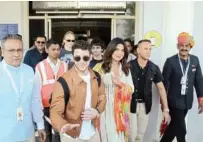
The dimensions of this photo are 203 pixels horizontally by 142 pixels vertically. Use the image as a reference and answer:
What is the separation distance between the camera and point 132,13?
24.1 ft

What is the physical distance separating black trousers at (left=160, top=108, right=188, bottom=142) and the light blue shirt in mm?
2563

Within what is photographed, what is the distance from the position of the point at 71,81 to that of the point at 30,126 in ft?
1.95

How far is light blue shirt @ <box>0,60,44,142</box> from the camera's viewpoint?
309 centimetres

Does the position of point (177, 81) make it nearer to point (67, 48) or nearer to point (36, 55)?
point (67, 48)

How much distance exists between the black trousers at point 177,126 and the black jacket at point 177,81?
0.32 feet

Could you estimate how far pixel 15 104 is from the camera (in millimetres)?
3129

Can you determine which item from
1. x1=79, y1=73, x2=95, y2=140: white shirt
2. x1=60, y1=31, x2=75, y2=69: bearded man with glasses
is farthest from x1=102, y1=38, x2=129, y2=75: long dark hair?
x1=60, y1=31, x2=75, y2=69: bearded man with glasses

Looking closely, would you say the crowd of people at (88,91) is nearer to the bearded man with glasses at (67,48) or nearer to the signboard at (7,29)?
the bearded man with glasses at (67,48)

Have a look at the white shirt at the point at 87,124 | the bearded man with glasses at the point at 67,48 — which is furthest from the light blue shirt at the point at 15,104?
the bearded man with glasses at the point at 67,48

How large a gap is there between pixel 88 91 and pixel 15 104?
2.15 ft

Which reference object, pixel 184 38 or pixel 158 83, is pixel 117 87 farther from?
pixel 184 38

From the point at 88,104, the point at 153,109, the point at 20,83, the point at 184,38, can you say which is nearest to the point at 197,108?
the point at 153,109

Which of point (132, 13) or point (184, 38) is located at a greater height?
point (132, 13)

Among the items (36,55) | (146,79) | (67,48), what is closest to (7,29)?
(36,55)
